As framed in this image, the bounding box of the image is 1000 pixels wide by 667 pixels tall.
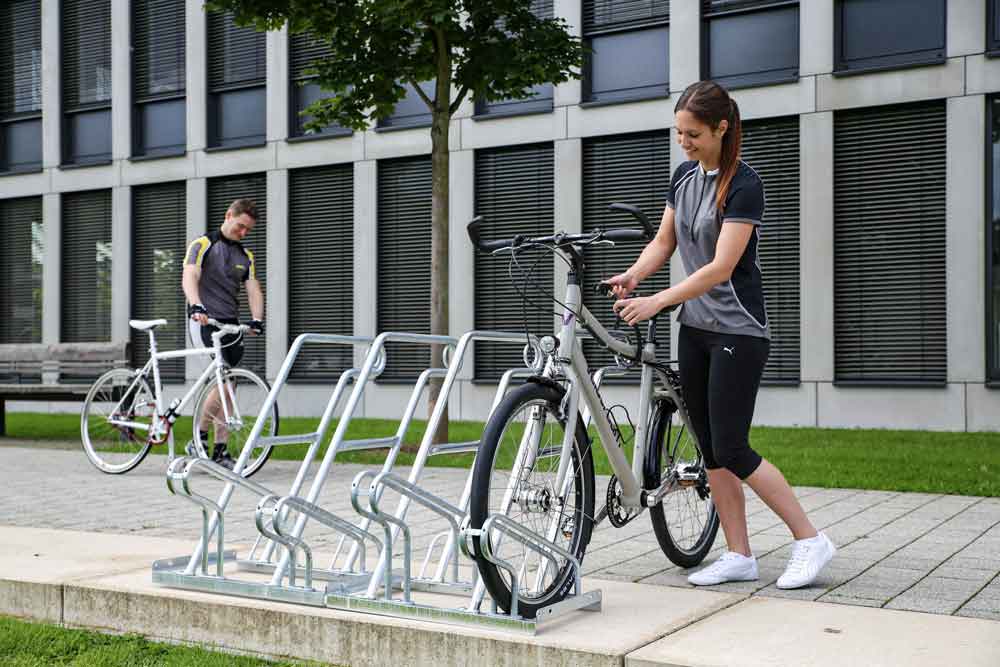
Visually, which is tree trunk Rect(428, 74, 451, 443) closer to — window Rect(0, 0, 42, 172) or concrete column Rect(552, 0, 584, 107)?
concrete column Rect(552, 0, 584, 107)

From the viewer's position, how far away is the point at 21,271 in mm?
21641

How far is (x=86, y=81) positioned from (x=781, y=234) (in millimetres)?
12570

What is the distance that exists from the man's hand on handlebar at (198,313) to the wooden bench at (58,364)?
3038 millimetres

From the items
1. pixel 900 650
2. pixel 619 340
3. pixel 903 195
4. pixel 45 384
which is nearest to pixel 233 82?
pixel 45 384

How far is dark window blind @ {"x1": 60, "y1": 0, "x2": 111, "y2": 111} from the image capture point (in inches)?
822

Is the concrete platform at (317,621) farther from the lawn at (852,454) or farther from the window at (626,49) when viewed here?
the window at (626,49)

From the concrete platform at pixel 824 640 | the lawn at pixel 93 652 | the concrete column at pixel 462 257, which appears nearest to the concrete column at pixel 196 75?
the concrete column at pixel 462 257

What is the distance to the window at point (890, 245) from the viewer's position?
14164 millimetres

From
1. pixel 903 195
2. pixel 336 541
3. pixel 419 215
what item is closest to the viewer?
pixel 336 541

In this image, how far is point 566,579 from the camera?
4.06 metres

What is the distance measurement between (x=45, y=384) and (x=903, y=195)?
9731mm

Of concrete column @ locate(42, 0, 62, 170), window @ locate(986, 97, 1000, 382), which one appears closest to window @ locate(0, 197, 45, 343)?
concrete column @ locate(42, 0, 62, 170)

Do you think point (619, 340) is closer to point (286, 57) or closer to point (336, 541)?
point (336, 541)

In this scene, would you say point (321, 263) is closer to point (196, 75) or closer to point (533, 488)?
point (196, 75)
